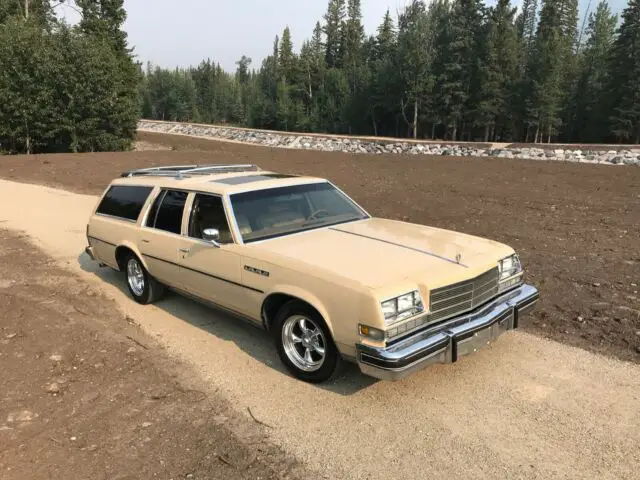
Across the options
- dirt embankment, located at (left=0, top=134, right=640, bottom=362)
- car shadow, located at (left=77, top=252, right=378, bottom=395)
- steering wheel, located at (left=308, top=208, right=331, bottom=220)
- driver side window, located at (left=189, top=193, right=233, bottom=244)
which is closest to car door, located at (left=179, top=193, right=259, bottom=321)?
driver side window, located at (left=189, top=193, right=233, bottom=244)

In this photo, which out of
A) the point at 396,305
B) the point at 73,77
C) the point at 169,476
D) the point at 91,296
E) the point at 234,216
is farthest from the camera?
the point at 73,77

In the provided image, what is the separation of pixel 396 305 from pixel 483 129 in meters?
60.6

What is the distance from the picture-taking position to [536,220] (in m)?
10.4

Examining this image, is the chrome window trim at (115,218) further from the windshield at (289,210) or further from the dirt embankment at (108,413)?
the windshield at (289,210)

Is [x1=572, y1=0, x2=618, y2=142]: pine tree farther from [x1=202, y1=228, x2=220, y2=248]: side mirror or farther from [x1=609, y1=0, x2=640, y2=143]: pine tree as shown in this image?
[x1=202, y1=228, x2=220, y2=248]: side mirror

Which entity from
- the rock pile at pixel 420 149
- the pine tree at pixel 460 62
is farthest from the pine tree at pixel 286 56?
the pine tree at pixel 460 62

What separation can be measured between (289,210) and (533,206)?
28.4 feet

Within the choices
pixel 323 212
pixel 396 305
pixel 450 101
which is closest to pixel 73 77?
pixel 323 212

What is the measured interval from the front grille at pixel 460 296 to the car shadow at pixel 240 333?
880mm

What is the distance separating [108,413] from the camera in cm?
386

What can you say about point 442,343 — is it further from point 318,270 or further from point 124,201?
point 124,201

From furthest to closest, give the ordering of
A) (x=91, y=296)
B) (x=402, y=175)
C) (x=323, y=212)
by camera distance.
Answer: (x=402, y=175)
(x=91, y=296)
(x=323, y=212)

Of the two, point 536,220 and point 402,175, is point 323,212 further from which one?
point 402,175

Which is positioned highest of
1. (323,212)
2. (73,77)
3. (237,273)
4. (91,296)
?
(73,77)
